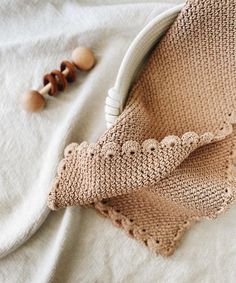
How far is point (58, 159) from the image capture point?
0.68m

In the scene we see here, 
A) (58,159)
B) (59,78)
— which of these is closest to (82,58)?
(59,78)

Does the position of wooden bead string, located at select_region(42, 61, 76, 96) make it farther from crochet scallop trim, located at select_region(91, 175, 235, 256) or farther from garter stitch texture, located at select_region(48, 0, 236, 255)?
→ crochet scallop trim, located at select_region(91, 175, 235, 256)

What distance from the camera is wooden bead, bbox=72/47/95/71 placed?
73 centimetres

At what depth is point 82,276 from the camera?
2.08ft

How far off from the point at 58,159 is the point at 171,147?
0.64ft

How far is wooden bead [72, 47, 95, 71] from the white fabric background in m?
0.02

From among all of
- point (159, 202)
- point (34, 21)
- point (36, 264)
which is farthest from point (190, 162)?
point (34, 21)

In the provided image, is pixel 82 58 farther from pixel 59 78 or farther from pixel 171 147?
pixel 171 147

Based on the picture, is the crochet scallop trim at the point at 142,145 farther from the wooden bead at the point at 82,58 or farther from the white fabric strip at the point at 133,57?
the wooden bead at the point at 82,58

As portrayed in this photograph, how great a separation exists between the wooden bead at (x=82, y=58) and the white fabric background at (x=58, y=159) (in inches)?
0.8

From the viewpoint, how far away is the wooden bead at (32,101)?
2.29 feet

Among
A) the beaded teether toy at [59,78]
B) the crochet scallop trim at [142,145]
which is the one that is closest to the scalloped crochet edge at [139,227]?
the crochet scallop trim at [142,145]

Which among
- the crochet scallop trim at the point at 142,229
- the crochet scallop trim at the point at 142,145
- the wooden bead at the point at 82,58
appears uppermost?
the wooden bead at the point at 82,58

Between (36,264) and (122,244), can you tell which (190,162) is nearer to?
(122,244)
